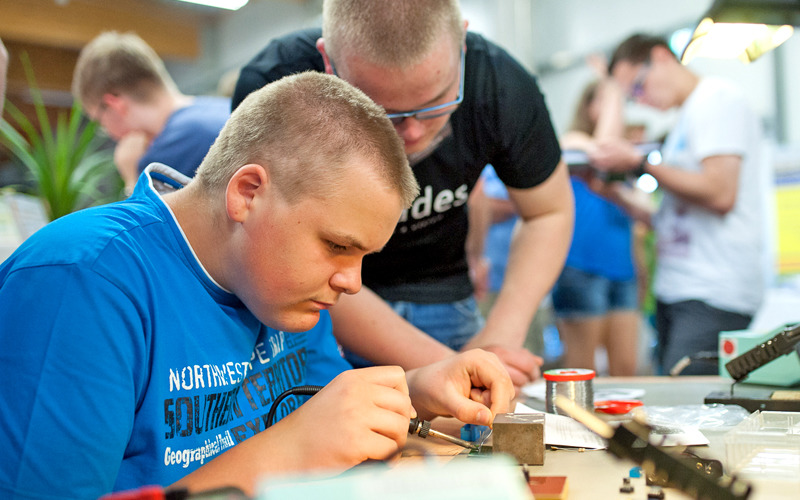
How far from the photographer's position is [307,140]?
3.05 ft

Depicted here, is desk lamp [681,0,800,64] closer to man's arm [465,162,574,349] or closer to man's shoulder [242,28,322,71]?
man's arm [465,162,574,349]

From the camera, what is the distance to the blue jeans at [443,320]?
1.63 metres

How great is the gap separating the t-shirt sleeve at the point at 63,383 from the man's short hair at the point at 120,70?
209 centimetres

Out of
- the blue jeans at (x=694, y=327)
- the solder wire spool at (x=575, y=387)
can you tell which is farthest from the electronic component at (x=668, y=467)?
the blue jeans at (x=694, y=327)

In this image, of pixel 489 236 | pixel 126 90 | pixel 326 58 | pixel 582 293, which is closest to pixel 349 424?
pixel 326 58

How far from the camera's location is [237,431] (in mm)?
946

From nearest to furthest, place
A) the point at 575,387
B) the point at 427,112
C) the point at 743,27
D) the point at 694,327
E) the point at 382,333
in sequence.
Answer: the point at 575,387
the point at 427,112
the point at 382,333
the point at 743,27
the point at 694,327

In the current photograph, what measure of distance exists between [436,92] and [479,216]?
2037 millimetres

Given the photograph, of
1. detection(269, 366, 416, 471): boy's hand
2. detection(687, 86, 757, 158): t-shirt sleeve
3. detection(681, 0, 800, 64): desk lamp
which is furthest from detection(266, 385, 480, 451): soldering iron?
detection(687, 86, 757, 158): t-shirt sleeve

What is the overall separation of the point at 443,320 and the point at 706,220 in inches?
47.4

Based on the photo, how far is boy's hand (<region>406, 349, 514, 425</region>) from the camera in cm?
99

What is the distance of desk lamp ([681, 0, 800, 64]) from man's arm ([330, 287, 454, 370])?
137 centimetres

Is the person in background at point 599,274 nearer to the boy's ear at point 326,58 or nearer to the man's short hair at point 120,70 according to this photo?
the man's short hair at point 120,70

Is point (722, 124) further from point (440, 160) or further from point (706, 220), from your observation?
point (440, 160)
